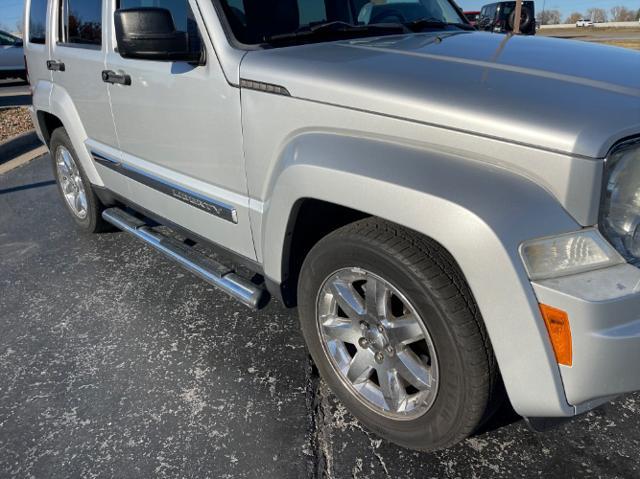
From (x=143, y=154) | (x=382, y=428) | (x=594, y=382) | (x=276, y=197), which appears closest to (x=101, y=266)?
(x=143, y=154)

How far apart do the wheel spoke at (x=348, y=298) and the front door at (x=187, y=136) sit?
22.4 inches

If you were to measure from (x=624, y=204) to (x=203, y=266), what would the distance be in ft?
6.36

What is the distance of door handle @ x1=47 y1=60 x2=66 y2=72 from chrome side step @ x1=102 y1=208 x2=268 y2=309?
1085 mm

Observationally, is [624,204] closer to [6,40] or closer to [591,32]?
[6,40]

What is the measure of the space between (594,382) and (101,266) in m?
3.28

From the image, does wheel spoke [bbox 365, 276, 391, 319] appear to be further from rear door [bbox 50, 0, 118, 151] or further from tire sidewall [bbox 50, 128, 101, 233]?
tire sidewall [bbox 50, 128, 101, 233]

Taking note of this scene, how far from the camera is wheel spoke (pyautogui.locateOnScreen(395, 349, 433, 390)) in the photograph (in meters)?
1.98

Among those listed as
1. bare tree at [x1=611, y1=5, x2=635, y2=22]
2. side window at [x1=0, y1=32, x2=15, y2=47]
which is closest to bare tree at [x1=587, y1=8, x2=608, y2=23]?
bare tree at [x1=611, y1=5, x2=635, y2=22]

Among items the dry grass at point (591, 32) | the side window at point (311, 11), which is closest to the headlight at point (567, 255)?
the side window at point (311, 11)

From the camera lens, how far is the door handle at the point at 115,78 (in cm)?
293

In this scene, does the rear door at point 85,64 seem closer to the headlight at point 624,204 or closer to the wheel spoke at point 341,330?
the wheel spoke at point 341,330

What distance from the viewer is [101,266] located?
388 centimetres

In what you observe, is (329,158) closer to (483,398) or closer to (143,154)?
(483,398)

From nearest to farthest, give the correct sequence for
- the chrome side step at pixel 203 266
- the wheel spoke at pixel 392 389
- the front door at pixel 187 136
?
the wheel spoke at pixel 392 389 < the front door at pixel 187 136 < the chrome side step at pixel 203 266
